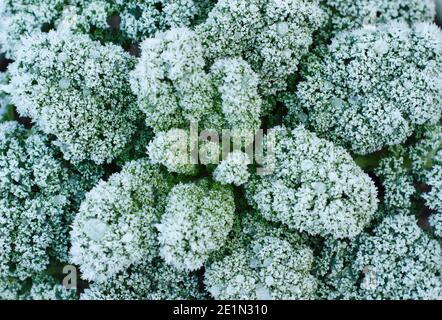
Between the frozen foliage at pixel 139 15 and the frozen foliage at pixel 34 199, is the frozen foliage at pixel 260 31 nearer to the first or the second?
the frozen foliage at pixel 139 15

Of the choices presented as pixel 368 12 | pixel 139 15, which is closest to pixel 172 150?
pixel 139 15

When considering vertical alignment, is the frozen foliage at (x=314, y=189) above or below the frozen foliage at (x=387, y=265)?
above

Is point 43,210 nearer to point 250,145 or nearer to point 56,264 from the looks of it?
point 56,264

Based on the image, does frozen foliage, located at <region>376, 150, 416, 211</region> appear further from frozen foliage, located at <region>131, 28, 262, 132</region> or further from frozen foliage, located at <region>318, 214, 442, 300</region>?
frozen foliage, located at <region>131, 28, 262, 132</region>

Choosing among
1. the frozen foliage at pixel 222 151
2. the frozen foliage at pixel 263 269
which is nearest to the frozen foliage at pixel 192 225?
the frozen foliage at pixel 222 151

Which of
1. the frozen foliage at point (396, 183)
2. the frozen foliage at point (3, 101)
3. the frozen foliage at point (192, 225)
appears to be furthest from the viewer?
the frozen foliage at point (3, 101)

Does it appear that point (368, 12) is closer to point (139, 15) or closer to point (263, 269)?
point (139, 15)
